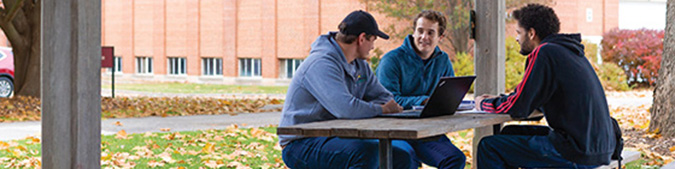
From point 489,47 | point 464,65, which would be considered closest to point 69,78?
point 489,47

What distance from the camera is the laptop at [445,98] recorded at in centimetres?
447

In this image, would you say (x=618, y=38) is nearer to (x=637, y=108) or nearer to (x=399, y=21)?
(x=399, y=21)

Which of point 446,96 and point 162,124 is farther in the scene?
point 162,124

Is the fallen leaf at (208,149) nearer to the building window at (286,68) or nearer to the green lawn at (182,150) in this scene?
the green lawn at (182,150)

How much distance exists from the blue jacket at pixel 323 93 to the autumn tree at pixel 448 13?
77.7 ft

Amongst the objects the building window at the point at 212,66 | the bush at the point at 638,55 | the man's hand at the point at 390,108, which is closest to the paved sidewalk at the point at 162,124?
the man's hand at the point at 390,108

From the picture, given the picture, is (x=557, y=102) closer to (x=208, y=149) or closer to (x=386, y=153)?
(x=386, y=153)

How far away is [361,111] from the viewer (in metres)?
4.63

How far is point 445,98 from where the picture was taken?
185 inches

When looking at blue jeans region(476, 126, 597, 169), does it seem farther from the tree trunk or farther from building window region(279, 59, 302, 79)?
building window region(279, 59, 302, 79)

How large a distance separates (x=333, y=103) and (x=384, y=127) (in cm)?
58

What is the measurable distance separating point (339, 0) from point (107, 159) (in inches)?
1016

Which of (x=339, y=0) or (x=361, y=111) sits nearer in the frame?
(x=361, y=111)

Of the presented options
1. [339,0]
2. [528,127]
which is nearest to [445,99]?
[528,127]
